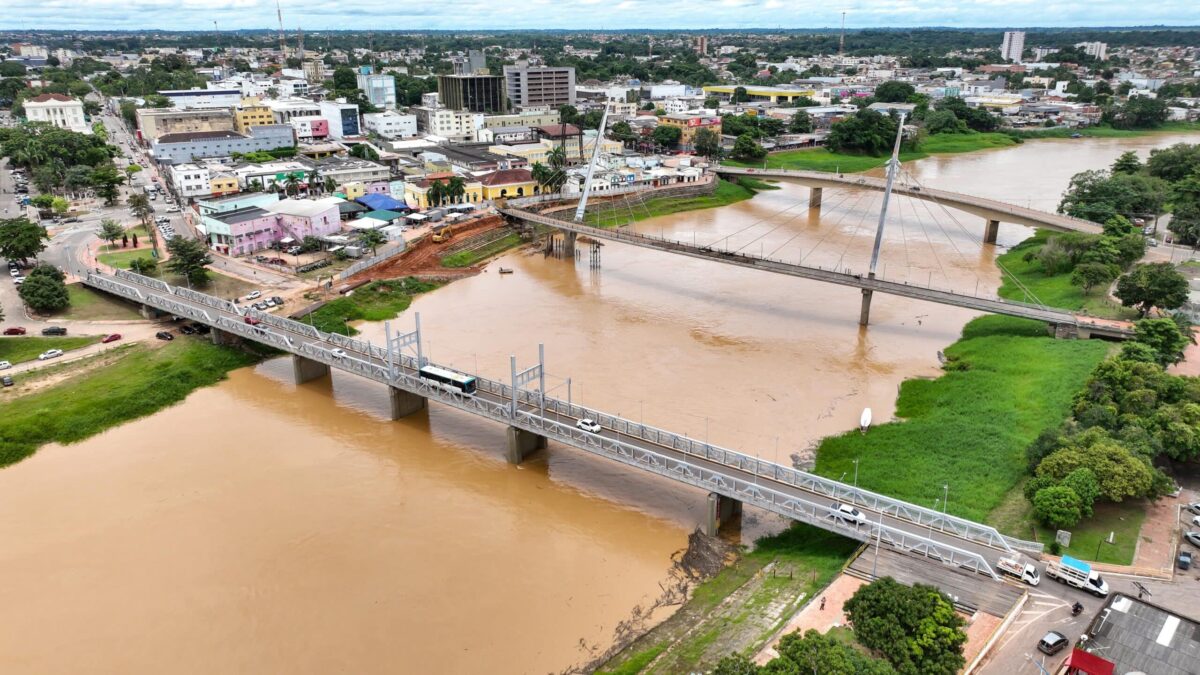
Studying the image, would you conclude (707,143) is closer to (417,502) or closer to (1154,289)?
(1154,289)

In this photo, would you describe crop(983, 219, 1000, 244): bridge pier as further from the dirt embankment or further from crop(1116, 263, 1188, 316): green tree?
the dirt embankment

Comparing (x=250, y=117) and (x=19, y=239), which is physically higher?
(x=250, y=117)

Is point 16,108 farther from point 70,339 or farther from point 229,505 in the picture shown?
point 229,505

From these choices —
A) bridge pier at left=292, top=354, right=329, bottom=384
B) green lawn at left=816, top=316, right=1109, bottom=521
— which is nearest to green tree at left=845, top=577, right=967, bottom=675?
green lawn at left=816, top=316, right=1109, bottom=521

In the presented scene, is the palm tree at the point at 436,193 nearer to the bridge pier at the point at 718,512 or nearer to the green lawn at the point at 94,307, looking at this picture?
the green lawn at the point at 94,307

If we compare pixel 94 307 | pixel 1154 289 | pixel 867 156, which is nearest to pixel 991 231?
pixel 1154 289

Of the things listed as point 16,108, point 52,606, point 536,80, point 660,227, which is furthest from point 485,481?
point 16,108

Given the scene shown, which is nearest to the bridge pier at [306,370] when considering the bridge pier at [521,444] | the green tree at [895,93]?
the bridge pier at [521,444]
